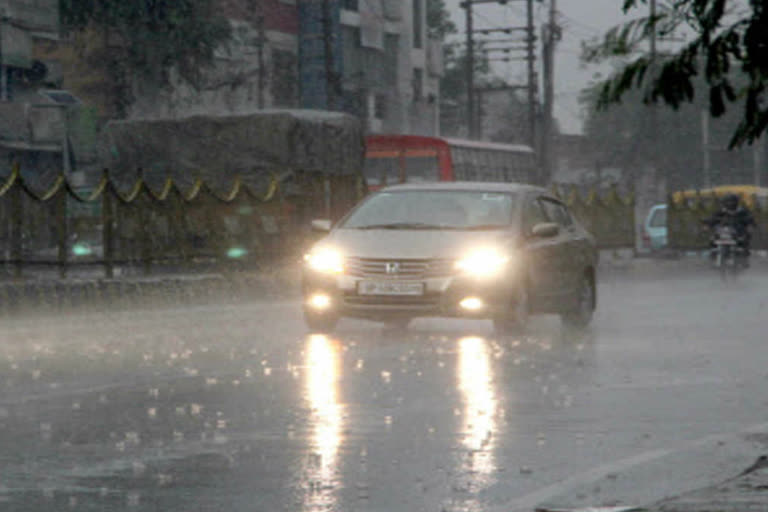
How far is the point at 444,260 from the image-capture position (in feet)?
55.6

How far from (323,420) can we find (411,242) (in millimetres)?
6972

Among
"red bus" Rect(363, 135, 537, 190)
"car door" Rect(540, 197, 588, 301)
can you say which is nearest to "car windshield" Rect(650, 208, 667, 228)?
"red bus" Rect(363, 135, 537, 190)

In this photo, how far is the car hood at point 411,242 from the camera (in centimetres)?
1697

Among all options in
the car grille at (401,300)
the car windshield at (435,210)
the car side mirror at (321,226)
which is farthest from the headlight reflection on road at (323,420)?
the car side mirror at (321,226)

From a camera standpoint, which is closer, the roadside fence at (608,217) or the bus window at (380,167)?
the roadside fence at (608,217)

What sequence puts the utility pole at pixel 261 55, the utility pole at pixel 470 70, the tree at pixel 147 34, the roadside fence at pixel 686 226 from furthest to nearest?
the utility pole at pixel 470 70
the utility pole at pixel 261 55
the tree at pixel 147 34
the roadside fence at pixel 686 226

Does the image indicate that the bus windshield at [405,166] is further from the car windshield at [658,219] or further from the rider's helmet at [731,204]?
the car windshield at [658,219]

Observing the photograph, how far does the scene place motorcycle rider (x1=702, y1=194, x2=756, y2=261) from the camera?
36812mm

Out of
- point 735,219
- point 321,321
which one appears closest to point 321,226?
point 321,321

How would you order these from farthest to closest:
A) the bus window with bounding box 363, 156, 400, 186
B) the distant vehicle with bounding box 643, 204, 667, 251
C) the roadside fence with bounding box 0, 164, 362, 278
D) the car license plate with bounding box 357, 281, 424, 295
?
the distant vehicle with bounding box 643, 204, 667, 251
the bus window with bounding box 363, 156, 400, 186
the roadside fence with bounding box 0, 164, 362, 278
the car license plate with bounding box 357, 281, 424, 295

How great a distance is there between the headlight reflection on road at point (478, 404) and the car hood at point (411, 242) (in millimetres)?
971

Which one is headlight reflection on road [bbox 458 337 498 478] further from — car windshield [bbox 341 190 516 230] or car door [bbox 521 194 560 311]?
car windshield [bbox 341 190 516 230]

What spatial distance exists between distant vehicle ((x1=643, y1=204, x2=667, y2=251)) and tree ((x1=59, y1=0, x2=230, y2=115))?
1376 centimetres

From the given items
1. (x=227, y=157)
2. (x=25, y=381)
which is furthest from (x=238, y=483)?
(x=227, y=157)
